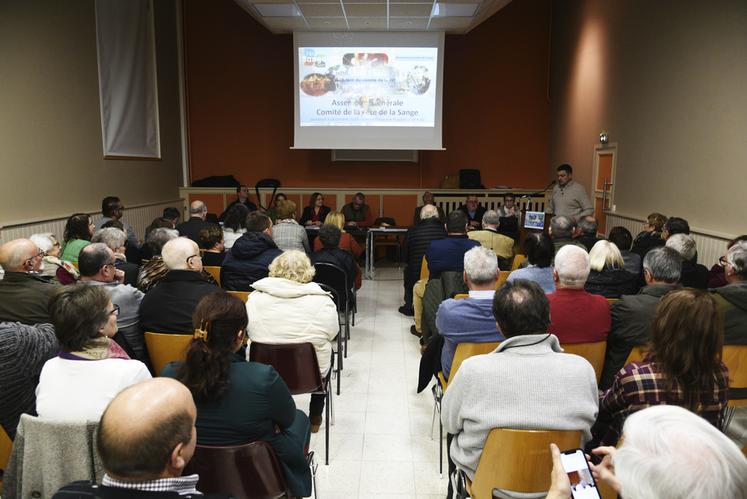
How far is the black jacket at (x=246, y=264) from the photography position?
3.77 m

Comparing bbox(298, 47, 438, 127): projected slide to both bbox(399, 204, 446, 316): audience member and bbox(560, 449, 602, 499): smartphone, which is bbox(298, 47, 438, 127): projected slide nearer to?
bbox(399, 204, 446, 316): audience member

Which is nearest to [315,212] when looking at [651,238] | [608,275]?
[651,238]

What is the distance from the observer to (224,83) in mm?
9523

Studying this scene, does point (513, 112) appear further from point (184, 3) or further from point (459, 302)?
point (459, 302)

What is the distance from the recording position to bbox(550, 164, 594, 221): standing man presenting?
23.1 feet

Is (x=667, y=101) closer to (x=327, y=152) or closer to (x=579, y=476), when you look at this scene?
(x=579, y=476)

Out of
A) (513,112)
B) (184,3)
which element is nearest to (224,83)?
(184,3)

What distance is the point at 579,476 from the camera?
1221mm

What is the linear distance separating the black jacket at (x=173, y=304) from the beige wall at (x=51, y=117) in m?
3.17

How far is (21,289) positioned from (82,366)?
3.67ft

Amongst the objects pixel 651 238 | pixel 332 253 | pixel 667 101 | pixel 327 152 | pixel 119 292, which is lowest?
pixel 332 253

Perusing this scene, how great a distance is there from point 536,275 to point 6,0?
17.4ft

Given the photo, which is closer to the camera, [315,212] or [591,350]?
[591,350]

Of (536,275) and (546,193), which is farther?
(546,193)
